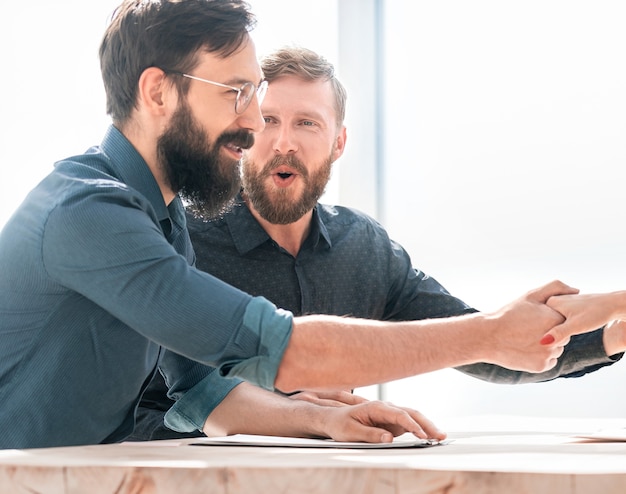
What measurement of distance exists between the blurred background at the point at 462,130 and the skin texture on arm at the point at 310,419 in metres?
1.68

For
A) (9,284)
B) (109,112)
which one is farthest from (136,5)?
(9,284)

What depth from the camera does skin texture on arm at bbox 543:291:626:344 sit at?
4.46 feet

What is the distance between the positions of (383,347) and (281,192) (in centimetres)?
106

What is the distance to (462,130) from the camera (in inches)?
134

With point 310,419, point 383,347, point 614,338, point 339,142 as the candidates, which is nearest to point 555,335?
point 383,347

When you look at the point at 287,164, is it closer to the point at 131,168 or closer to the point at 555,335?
the point at 131,168

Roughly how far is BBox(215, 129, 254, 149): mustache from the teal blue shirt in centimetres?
18

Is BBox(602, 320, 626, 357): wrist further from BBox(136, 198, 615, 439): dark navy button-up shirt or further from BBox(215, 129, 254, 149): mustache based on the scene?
BBox(215, 129, 254, 149): mustache

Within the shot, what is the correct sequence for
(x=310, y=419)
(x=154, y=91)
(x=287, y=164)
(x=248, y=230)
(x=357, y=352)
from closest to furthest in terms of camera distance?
(x=357, y=352), (x=310, y=419), (x=154, y=91), (x=248, y=230), (x=287, y=164)

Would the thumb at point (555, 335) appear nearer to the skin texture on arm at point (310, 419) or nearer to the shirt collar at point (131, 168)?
the skin texture on arm at point (310, 419)

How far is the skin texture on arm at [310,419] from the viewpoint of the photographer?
1353 millimetres

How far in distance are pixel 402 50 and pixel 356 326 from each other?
2.59 m

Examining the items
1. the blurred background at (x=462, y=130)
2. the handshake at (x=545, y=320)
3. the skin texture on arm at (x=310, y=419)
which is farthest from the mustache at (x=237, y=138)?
the blurred background at (x=462, y=130)

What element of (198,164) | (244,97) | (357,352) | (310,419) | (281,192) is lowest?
(310,419)
